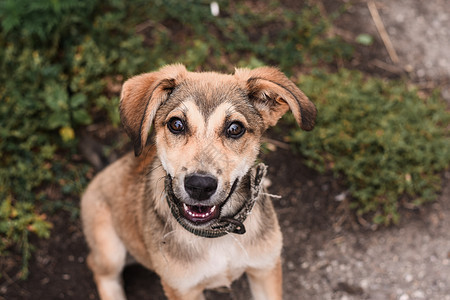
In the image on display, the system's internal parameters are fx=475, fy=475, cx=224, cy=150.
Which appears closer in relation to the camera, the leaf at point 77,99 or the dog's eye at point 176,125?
the dog's eye at point 176,125

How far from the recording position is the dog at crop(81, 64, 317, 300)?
126 inches

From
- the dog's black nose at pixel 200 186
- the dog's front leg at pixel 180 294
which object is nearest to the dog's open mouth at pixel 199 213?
the dog's black nose at pixel 200 186

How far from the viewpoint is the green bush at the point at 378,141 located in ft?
17.3

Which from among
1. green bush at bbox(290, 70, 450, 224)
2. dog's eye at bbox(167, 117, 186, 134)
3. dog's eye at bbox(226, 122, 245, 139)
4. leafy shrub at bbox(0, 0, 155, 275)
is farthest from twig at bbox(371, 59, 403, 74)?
dog's eye at bbox(167, 117, 186, 134)

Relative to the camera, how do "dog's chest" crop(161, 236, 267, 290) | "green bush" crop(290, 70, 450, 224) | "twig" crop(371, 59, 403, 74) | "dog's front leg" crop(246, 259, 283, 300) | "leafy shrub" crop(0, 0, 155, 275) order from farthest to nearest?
1. "twig" crop(371, 59, 403, 74)
2. "leafy shrub" crop(0, 0, 155, 275)
3. "green bush" crop(290, 70, 450, 224)
4. "dog's front leg" crop(246, 259, 283, 300)
5. "dog's chest" crop(161, 236, 267, 290)

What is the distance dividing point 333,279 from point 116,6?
14.6ft

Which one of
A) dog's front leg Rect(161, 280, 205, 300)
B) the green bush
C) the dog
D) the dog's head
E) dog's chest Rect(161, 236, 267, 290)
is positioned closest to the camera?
the dog's head

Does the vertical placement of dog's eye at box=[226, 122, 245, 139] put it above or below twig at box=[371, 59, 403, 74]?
above

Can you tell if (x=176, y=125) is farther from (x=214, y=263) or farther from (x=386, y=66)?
(x=386, y=66)

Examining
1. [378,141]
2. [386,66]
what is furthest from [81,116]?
[386,66]

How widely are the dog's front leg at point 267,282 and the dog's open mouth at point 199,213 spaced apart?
2.72 feet

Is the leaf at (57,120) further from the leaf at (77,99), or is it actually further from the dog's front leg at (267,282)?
the dog's front leg at (267,282)

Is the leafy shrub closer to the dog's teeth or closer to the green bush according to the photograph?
the green bush

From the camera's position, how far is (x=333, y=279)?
196 inches
